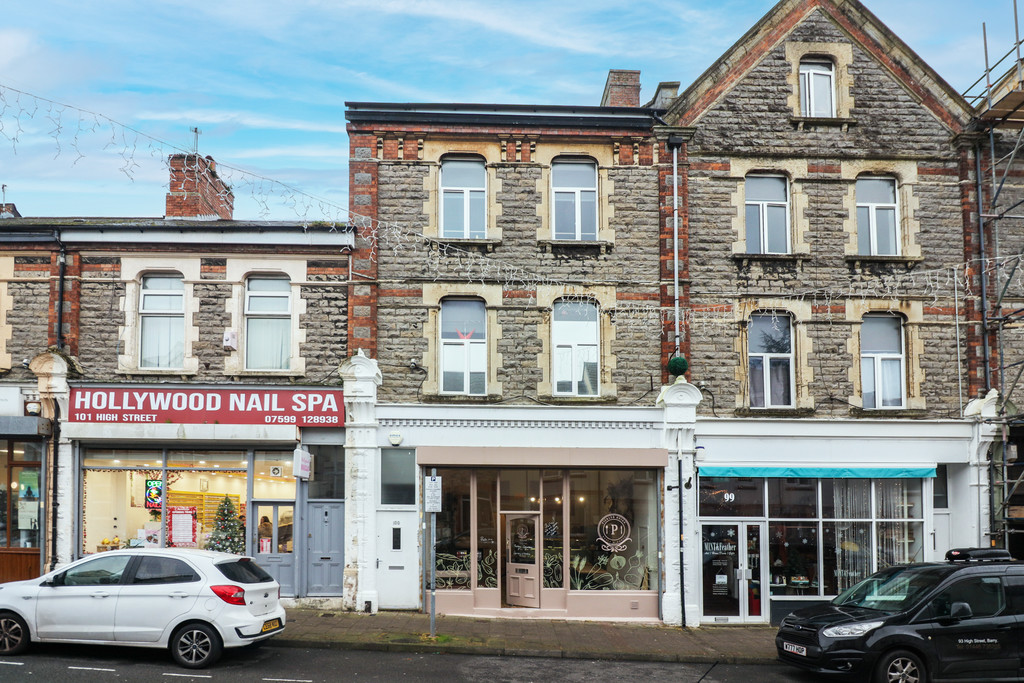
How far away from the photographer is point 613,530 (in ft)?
56.5

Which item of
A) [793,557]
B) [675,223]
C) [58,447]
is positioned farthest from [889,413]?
[58,447]

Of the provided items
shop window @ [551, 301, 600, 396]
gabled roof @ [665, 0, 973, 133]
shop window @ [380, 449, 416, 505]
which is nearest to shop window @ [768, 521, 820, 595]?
shop window @ [551, 301, 600, 396]

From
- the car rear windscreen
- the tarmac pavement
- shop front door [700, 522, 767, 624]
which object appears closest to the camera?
the car rear windscreen

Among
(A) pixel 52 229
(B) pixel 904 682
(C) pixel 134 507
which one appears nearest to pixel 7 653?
(C) pixel 134 507

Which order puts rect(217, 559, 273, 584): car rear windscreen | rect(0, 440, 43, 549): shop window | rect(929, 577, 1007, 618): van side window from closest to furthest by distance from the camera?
1. rect(929, 577, 1007, 618): van side window
2. rect(217, 559, 273, 584): car rear windscreen
3. rect(0, 440, 43, 549): shop window

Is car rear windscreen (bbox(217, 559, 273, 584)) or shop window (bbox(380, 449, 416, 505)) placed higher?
shop window (bbox(380, 449, 416, 505))

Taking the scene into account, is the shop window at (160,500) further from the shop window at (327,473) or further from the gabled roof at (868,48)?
the gabled roof at (868,48)

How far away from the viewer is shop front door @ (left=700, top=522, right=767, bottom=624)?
17.1 metres

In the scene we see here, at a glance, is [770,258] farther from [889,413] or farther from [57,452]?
[57,452]

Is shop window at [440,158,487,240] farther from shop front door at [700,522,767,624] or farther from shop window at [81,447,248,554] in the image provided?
shop front door at [700,522,767,624]

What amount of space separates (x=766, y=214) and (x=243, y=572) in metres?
12.3

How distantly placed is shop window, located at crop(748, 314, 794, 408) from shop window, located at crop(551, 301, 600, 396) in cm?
320

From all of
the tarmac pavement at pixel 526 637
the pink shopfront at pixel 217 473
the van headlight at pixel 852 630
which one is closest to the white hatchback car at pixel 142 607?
the tarmac pavement at pixel 526 637

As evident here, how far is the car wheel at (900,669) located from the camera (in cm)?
1145
